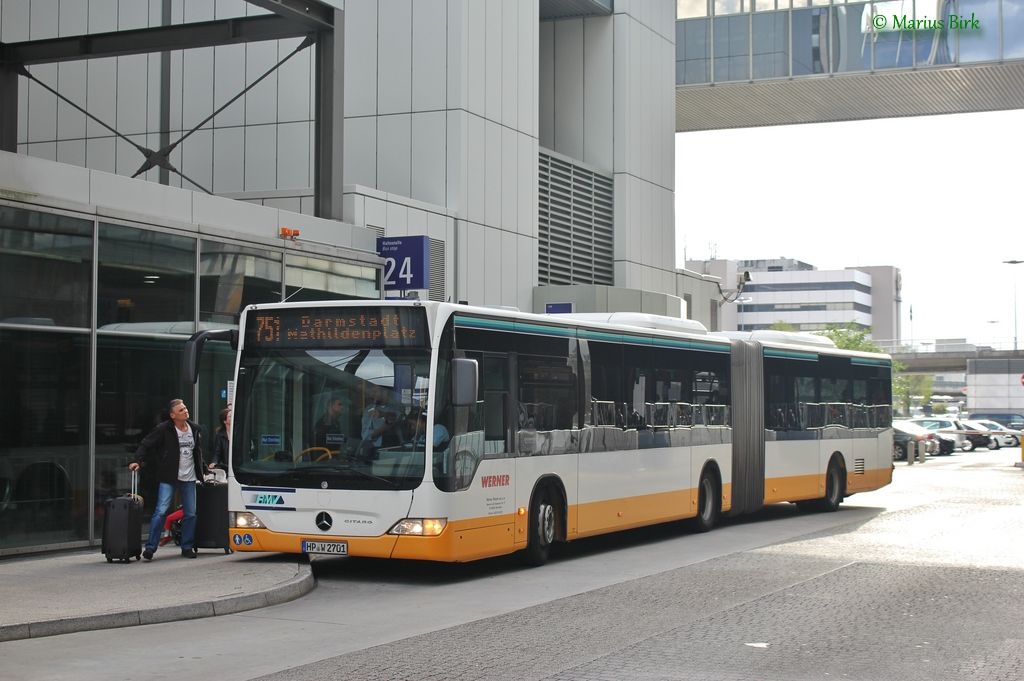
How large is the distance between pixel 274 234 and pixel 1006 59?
88.1 ft

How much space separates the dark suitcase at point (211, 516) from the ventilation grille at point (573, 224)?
1504 cm

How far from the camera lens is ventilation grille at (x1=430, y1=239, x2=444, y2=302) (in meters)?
Result: 22.9

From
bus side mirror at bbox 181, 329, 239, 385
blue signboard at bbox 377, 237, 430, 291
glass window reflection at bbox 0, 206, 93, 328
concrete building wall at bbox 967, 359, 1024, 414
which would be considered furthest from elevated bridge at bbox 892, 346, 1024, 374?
bus side mirror at bbox 181, 329, 239, 385

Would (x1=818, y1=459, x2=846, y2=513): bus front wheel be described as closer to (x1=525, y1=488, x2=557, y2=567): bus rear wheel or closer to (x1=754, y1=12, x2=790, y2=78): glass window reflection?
(x1=525, y1=488, x2=557, y2=567): bus rear wheel

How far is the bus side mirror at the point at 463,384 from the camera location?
1216 centimetres

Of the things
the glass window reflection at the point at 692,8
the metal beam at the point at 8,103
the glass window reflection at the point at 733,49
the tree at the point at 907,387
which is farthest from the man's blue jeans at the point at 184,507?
A: the tree at the point at 907,387

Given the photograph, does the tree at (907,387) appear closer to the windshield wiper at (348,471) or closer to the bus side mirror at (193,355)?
the windshield wiper at (348,471)

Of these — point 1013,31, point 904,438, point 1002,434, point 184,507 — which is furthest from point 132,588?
point 1002,434

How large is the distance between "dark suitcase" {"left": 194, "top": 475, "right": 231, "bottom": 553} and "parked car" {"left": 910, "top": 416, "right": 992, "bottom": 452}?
160ft

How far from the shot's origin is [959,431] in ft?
196

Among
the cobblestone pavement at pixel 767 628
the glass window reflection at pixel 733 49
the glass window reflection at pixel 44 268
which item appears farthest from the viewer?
the glass window reflection at pixel 733 49

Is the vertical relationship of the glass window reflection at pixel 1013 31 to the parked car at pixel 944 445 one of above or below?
above

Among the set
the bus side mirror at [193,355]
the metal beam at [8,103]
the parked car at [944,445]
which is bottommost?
the parked car at [944,445]

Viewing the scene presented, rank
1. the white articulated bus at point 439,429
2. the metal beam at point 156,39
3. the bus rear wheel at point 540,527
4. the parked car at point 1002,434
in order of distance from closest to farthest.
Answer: the white articulated bus at point 439,429 → the bus rear wheel at point 540,527 → the metal beam at point 156,39 → the parked car at point 1002,434
